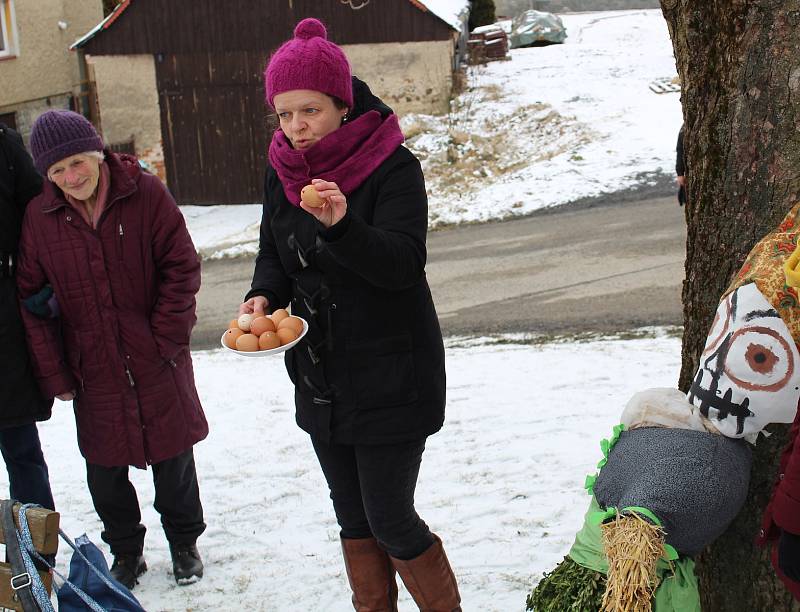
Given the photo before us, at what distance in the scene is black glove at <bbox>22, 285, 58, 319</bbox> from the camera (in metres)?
3.54

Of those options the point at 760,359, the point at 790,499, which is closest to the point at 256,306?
the point at 760,359

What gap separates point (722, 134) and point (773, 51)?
250 millimetres

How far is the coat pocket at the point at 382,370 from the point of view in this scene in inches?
109

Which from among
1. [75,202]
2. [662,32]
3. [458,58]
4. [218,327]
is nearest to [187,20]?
[458,58]

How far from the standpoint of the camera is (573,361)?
6.39 m

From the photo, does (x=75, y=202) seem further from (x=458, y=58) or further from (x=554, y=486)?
(x=458, y=58)

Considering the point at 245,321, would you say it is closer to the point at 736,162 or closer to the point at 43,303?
the point at 43,303

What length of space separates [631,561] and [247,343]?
127 cm

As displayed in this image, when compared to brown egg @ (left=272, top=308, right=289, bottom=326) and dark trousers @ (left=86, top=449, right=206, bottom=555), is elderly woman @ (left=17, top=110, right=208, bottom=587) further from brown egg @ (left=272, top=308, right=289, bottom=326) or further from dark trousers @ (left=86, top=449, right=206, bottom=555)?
brown egg @ (left=272, top=308, right=289, bottom=326)

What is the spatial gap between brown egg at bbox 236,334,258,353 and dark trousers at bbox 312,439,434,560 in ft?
1.27

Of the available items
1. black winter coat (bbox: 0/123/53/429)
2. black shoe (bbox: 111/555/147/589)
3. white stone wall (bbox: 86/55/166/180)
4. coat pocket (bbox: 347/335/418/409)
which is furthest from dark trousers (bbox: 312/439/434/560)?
white stone wall (bbox: 86/55/166/180)

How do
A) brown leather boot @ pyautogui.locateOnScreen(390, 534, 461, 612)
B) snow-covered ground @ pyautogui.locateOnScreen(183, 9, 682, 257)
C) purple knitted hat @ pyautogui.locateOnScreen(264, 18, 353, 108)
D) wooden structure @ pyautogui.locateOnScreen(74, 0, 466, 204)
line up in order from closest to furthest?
1. purple knitted hat @ pyautogui.locateOnScreen(264, 18, 353, 108)
2. brown leather boot @ pyautogui.locateOnScreen(390, 534, 461, 612)
3. snow-covered ground @ pyautogui.locateOnScreen(183, 9, 682, 257)
4. wooden structure @ pyautogui.locateOnScreen(74, 0, 466, 204)

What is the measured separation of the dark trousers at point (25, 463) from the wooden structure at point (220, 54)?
14.1 metres

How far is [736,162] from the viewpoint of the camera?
2.52 m
